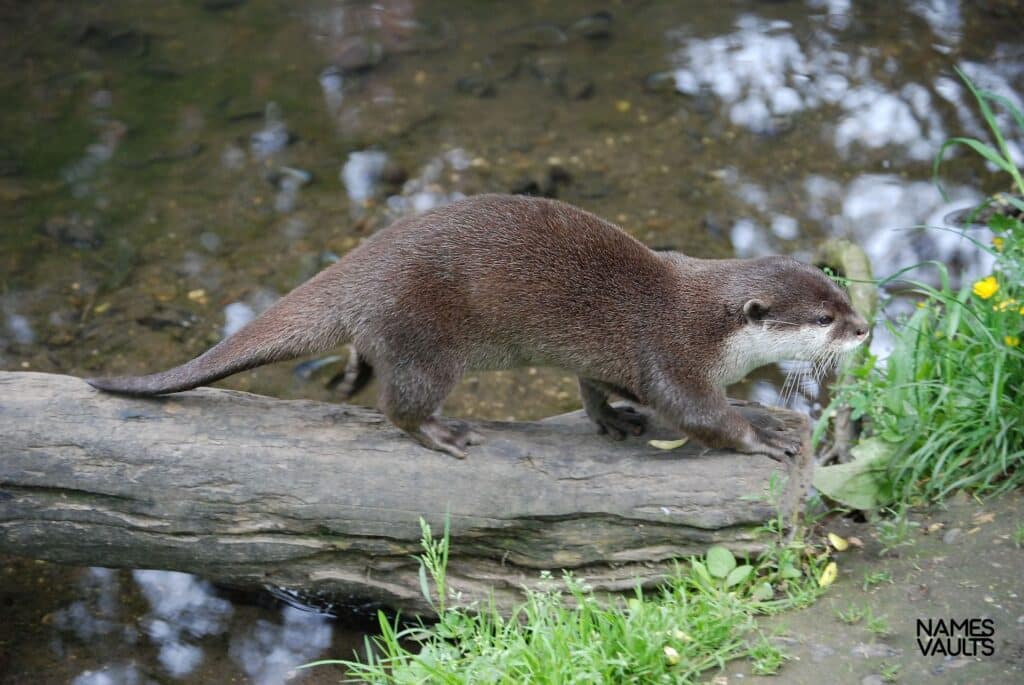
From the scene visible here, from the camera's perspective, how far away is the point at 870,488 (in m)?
3.52

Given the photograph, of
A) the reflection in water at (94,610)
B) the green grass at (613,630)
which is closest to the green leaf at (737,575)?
the green grass at (613,630)

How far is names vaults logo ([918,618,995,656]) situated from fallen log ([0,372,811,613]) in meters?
0.51

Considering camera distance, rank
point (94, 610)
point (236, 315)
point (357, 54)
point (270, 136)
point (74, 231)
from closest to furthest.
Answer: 1. point (94, 610)
2. point (236, 315)
3. point (74, 231)
4. point (270, 136)
5. point (357, 54)

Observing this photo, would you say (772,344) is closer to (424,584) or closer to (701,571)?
(701,571)

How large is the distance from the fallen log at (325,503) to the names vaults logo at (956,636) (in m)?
0.51

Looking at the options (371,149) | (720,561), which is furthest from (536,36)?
(720,561)

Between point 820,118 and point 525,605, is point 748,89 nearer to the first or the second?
point 820,118

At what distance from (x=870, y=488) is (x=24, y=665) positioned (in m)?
2.70

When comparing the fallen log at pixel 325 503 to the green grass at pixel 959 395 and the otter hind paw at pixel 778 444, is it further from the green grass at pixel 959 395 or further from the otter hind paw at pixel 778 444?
the green grass at pixel 959 395

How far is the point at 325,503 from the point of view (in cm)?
310

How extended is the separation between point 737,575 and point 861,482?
68 centimetres

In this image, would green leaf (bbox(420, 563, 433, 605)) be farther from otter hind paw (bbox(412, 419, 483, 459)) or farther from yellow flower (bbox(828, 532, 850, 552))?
yellow flower (bbox(828, 532, 850, 552))

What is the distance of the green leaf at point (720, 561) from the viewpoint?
310 cm

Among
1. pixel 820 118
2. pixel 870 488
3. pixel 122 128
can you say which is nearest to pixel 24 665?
pixel 870 488
